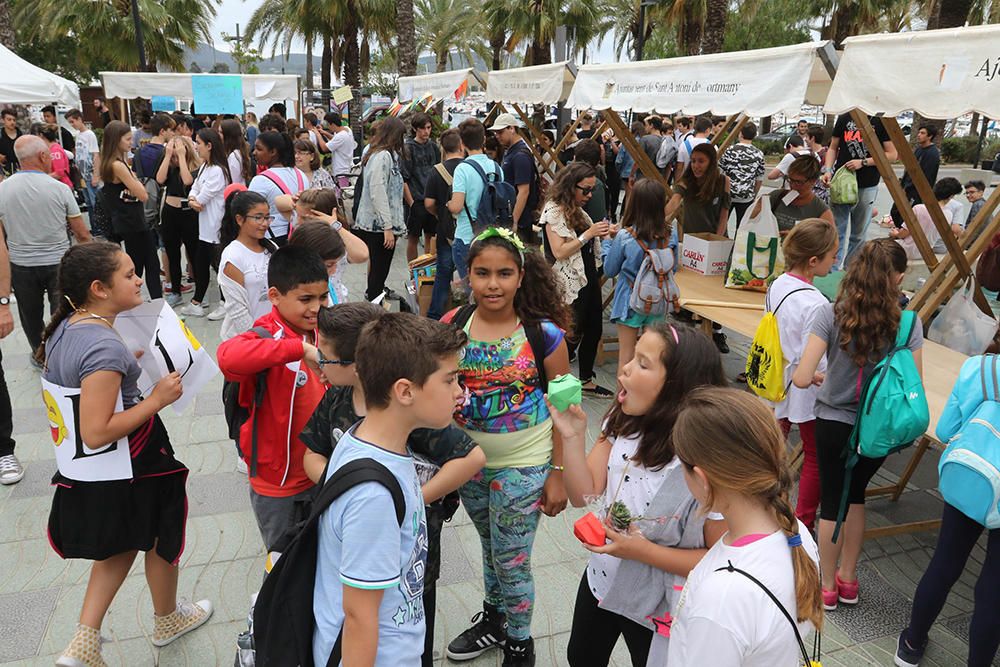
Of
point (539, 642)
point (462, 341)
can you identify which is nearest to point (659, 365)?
point (462, 341)

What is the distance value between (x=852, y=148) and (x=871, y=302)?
20.0ft

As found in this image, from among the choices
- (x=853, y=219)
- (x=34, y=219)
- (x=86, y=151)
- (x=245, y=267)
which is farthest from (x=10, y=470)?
(x=853, y=219)

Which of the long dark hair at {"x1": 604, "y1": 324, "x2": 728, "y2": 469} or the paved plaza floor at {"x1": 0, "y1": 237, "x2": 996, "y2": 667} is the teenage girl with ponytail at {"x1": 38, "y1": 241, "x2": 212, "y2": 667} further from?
the long dark hair at {"x1": 604, "y1": 324, "x2": 728, "y2": 469}

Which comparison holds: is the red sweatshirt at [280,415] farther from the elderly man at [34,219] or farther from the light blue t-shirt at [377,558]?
the elderly man at [34,219]

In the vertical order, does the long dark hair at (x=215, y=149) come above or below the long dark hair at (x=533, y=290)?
above

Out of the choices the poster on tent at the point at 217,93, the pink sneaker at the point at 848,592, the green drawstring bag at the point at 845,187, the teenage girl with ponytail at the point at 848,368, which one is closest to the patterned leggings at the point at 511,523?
the teenage girl with ponytail at the point at 848,368

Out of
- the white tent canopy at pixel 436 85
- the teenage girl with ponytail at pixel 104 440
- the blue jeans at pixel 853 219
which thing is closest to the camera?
the teenage girl with ponytail at pixel 104 440

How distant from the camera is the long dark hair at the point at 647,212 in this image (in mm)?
4832

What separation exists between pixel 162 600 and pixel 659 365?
2348 millimetres

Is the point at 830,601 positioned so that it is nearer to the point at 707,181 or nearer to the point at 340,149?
the point at 707,181

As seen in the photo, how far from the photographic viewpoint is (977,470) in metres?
2.51

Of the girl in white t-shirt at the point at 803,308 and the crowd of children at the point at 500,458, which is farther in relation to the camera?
the girl in white t-shirt at the point at 803,308

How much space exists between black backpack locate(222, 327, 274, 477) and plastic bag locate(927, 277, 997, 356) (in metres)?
4.17

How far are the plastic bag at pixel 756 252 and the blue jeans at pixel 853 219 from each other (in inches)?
122
